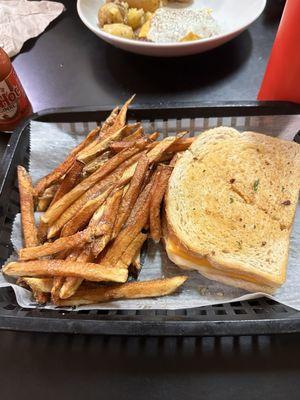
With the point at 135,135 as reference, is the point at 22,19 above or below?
above

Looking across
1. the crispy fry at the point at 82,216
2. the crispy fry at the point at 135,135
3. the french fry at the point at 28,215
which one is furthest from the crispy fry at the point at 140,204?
the french fry at the point at 28,215

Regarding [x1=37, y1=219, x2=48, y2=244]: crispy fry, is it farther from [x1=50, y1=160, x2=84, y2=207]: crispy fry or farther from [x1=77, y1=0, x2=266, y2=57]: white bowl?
[x1=77, y1=0, x2=266, y2=57]: white bowl

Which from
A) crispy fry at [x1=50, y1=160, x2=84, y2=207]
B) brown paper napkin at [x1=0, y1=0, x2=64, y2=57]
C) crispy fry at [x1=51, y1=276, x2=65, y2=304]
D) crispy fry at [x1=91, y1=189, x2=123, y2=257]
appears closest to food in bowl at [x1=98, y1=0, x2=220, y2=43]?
brown paper napkin at [x1=0, y1=0, x2=64, y2=57]

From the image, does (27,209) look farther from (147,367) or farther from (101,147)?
(147,367)

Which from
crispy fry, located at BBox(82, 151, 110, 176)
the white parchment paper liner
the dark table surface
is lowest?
the dark table surface

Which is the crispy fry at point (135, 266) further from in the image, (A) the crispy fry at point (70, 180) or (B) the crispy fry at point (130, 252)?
(A) the crispy fry at point (70, 180)

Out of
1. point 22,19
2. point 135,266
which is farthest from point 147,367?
point 22,19

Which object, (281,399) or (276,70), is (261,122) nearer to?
(276,70)
